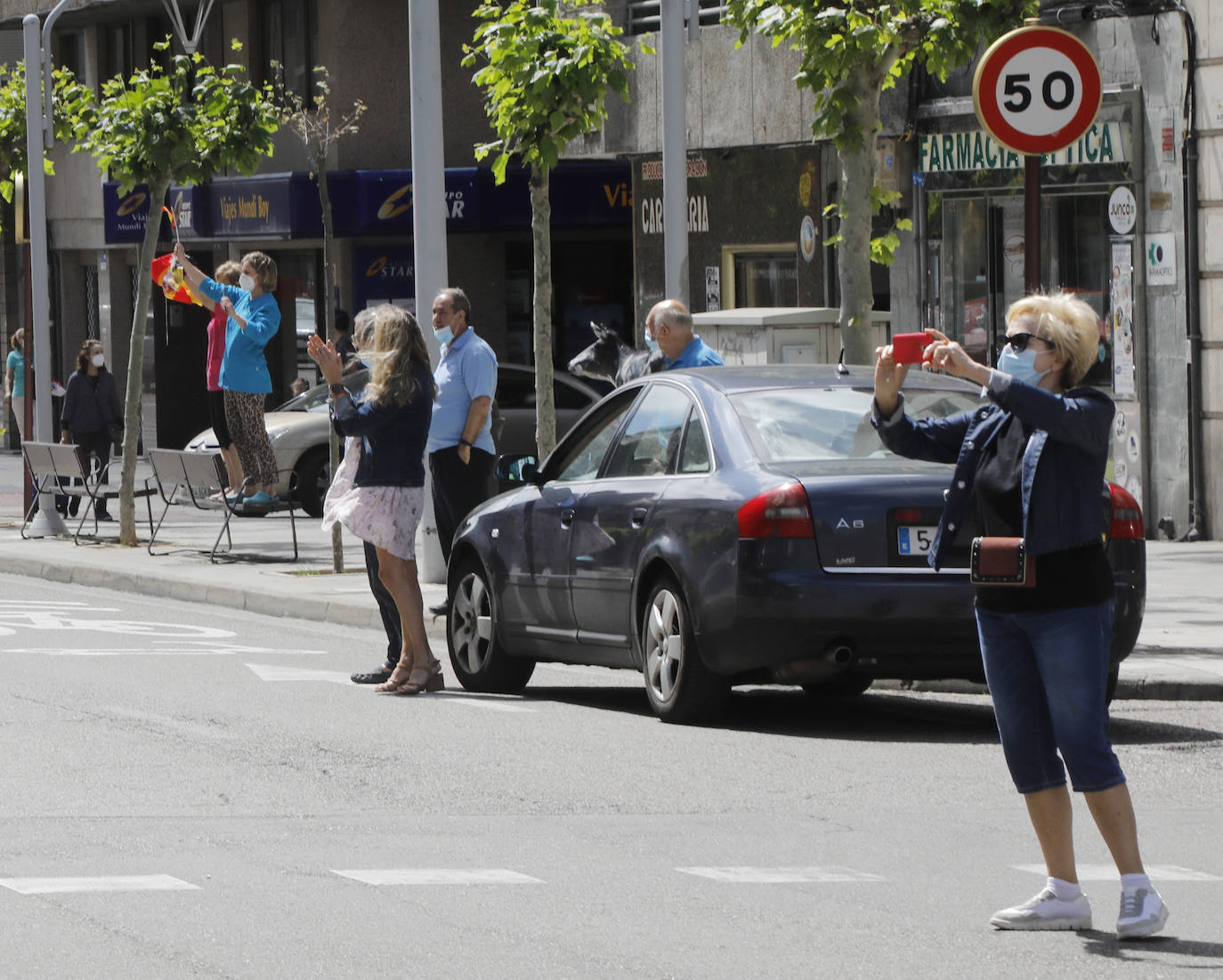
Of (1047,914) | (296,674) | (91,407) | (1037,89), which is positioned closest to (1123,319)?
(1037,89)

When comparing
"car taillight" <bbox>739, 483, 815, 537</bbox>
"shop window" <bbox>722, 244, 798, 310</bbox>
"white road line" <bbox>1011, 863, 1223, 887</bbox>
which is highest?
"shop window" <bbox>722, 244, 798, 310</bbox>

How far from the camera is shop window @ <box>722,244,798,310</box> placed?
79.7 feet

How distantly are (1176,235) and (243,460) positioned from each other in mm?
7526

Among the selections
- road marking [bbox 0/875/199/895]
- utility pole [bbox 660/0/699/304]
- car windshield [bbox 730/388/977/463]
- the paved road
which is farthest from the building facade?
road marking [bbox 0/875/199/895]

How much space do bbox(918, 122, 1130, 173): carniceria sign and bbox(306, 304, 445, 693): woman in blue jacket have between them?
9193mm

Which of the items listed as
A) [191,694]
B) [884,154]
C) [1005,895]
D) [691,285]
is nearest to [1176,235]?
[884,154]

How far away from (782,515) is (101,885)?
3655mm

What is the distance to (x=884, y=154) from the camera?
21922 millimetres

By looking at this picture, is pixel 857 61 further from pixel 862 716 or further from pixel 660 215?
pixel 660 215

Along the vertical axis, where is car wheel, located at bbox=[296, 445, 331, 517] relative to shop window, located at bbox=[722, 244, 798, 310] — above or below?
below

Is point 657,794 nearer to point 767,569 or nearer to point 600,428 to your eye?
point 767,569

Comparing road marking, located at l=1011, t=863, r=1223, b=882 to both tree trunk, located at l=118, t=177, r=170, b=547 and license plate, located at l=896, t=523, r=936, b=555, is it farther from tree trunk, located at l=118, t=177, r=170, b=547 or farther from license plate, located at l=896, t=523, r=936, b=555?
tree trunk, located at l=118, t=177, r=170, b=547

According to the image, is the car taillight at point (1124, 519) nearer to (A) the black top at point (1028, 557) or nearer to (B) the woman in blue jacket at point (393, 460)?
(B) the woman in blue jacket at point (393, 460)

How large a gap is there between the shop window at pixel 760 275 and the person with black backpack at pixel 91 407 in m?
6.41
